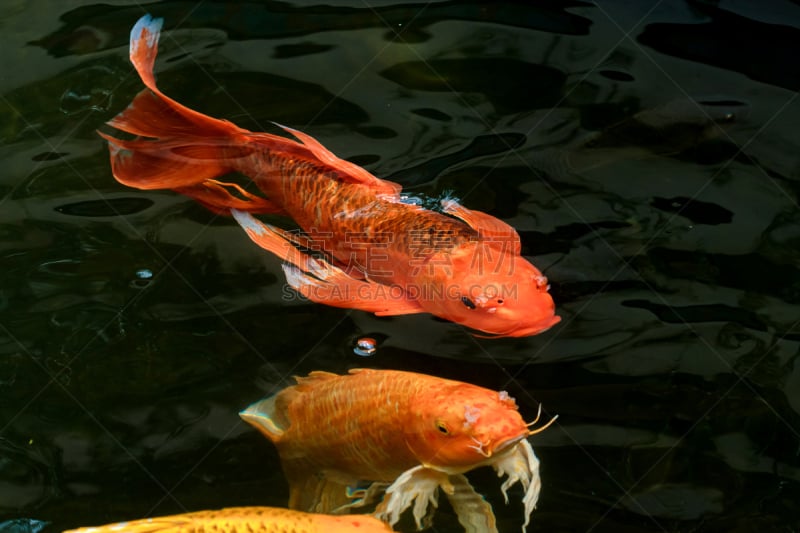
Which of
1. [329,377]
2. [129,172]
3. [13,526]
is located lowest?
[13,526]

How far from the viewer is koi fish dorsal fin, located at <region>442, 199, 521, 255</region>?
4078 mm

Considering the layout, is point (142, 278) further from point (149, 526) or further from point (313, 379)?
point (149, 526)

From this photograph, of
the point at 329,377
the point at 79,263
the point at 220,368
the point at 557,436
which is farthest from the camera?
the point at 79,263

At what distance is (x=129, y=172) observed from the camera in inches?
171

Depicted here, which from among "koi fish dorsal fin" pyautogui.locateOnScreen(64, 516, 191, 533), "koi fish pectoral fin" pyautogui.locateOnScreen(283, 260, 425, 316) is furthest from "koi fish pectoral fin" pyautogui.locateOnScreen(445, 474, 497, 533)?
"koi fish dorsal fin" pyautogui.locateOnScreen(64, 516, 191, 533)

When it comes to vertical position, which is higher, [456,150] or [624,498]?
[456,150]

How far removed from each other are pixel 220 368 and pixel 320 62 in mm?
2318

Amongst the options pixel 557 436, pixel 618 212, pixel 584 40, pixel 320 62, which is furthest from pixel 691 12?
pixel 557 436

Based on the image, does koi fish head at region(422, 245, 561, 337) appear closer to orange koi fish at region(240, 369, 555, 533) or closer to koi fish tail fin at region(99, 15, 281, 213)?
orange koi fish at region(240, 369, 555, 533)

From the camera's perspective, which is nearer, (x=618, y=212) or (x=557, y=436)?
(x=557, y=436)

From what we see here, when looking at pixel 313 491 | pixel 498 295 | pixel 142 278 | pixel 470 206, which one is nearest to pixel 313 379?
pixel 313 491

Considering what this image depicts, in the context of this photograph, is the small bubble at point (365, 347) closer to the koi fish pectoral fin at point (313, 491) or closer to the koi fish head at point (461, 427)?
the koi fish pectoral fin at point (313, 491)

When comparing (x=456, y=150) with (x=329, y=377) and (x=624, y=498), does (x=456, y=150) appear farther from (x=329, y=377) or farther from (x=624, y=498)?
(x=624, y=498)

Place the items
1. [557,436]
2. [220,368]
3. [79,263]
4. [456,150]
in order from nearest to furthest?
[557,436] < [220,368] < [79,263] < [456,150]
